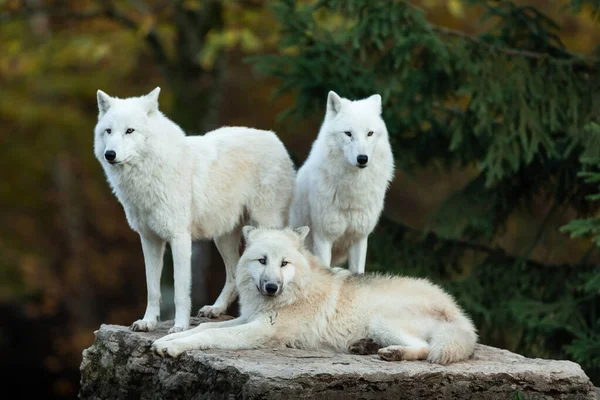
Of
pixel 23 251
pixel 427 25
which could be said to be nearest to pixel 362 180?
pixel 427 25

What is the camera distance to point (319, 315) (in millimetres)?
6250

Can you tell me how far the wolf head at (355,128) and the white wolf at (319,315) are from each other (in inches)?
28.1

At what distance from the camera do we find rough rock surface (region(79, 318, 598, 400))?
5512 millimetres

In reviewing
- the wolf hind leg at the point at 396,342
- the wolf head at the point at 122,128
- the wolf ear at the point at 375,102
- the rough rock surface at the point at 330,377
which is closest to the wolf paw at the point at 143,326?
the rough rock surface at the point at 330,377

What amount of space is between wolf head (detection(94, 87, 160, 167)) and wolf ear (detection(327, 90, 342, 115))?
1.37 metres

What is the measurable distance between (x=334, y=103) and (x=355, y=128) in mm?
408

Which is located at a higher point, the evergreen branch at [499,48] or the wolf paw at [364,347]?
the evergreen branch at [499,48]

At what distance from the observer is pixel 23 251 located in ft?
62.6

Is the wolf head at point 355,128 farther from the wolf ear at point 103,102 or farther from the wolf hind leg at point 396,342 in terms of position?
the wolf ear at point 103,102

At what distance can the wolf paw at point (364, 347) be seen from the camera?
615cm

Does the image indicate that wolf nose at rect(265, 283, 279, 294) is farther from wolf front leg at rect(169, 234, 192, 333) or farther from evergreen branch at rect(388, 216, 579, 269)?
evergreen branch at rect(388, 216, 579, 269)

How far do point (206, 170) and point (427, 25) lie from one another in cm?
375

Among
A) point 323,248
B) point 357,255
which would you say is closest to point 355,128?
point 323,248

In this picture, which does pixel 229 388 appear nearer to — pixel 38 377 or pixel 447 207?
pixel 447 207
